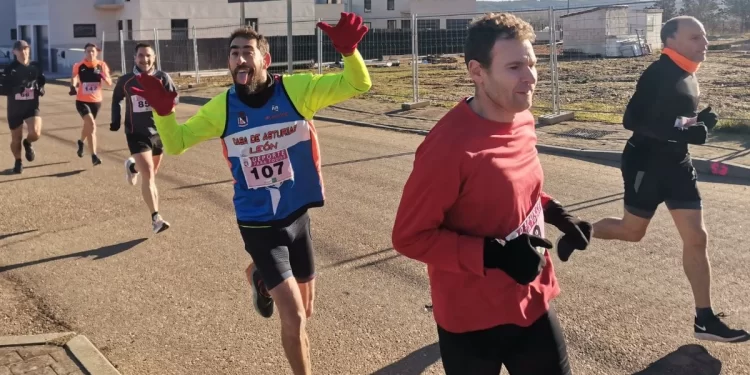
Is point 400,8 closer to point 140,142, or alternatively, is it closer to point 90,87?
point 90,87

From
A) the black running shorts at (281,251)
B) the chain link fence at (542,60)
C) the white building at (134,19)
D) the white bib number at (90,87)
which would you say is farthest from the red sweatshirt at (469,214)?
the white building at (134,19)

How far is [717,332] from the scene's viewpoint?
15.5 ft

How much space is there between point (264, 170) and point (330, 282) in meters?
2.16

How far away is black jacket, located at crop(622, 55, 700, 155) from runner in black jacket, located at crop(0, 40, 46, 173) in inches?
378

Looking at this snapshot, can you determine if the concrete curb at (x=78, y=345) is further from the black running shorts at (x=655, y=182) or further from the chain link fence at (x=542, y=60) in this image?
the chain link fence at (x=542, y=60)

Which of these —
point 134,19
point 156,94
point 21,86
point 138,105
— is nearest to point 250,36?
point 156,94

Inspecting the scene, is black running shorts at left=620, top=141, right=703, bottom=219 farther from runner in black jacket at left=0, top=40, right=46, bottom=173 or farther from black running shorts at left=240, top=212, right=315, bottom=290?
runner in black jacket at left=0, top=40, right=46, bottom=173

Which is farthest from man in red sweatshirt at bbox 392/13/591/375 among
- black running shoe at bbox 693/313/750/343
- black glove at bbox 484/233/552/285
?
black running shoe at bbox 693/313/750/343

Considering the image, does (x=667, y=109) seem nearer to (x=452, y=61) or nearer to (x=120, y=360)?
(x=120, y=360)

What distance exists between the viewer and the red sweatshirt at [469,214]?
2.68 meters

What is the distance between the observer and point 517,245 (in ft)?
8.54

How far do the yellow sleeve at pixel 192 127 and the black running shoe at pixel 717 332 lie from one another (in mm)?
3152

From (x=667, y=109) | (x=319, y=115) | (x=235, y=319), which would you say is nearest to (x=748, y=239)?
(x=667, y=109)

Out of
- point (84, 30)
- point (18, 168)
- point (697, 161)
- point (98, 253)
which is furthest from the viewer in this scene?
point (84, 30)
